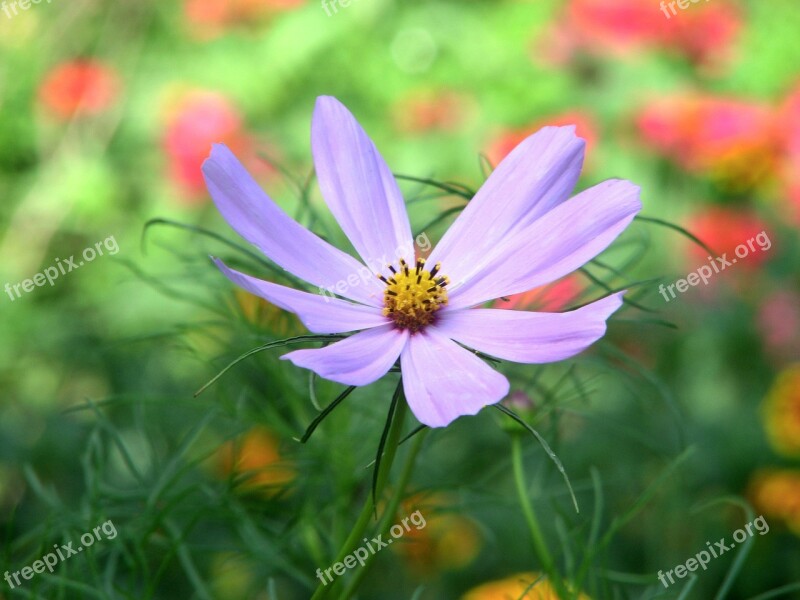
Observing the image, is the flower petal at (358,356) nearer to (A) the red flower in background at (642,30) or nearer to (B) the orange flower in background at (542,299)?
(B) the orange flower in background at (542,299)

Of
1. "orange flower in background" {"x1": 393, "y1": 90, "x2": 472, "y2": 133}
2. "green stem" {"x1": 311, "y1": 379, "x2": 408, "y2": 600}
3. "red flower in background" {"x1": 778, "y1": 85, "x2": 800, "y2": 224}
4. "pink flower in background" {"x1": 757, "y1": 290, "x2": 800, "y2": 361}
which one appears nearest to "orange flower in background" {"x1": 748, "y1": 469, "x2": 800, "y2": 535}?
"pink flower in background" {"x1": 757, "y1": 290, "x2": 800, "y2": 361}

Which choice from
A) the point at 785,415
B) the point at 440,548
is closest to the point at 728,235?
the point at 785,415

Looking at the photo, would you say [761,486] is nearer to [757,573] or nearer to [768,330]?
[757,573]

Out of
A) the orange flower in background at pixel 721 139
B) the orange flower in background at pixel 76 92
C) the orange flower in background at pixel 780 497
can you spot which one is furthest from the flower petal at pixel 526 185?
the orange flower in background at pixel 76 92

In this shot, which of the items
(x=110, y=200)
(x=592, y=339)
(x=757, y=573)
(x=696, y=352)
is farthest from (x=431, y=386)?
(x=110, y=200)

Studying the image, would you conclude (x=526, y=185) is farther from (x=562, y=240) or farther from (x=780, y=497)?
(x=780, y=497)

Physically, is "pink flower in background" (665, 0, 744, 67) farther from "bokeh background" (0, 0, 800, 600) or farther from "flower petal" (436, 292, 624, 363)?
"flower petal" (436, 292, 624, 363)

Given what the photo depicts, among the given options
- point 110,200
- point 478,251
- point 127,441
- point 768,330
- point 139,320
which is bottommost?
point 768,330
